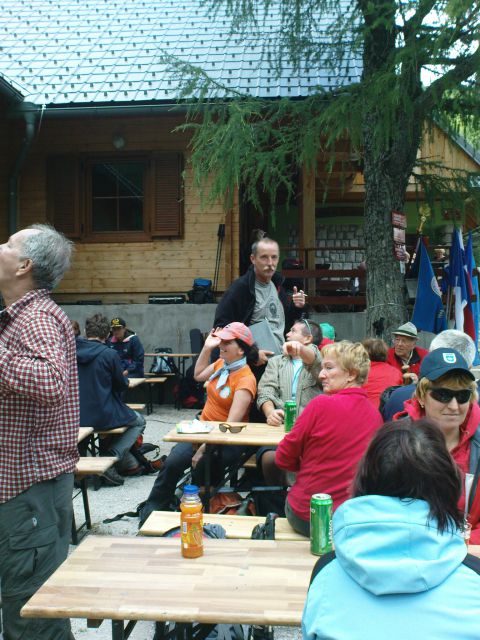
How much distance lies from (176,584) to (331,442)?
1213 millimetres

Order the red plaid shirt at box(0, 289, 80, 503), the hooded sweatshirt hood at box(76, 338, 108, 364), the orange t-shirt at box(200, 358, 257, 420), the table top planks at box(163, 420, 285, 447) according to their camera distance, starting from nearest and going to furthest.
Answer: the red plaid shirt at box(0, 289, 80, 503) < the table top planks at box(163, 420, 285, 447) < the orange t-shirt at box(200, 358, 257, 420) < the hooded sweatshirt hood at box(76, 338, 108, 364)

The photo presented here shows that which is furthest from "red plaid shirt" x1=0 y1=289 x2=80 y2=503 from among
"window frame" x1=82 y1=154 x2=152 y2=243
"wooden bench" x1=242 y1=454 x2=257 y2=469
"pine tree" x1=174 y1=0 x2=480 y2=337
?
"window frame" x1=82 y1=154 x2=152 y2=243

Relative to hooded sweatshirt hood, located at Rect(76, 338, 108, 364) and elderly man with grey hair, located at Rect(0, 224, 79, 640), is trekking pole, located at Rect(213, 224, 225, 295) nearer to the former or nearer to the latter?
hooded sweatshirt hood, located at Rect(76, 338, 108, 364)

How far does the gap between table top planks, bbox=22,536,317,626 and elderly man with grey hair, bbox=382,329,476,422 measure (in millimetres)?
1429

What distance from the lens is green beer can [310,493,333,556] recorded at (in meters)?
2.58

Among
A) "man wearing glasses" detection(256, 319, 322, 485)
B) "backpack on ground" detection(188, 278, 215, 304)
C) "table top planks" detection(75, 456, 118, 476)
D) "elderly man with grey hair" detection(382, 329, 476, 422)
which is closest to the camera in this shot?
"elderly man with grey hair" detection(382, 329, 476, 422)

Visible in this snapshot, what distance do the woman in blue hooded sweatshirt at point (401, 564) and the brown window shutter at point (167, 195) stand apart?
10.5 metres

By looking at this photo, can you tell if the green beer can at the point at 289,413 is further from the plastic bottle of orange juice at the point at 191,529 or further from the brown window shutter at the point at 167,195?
the brown window shutter at the point at 167,195

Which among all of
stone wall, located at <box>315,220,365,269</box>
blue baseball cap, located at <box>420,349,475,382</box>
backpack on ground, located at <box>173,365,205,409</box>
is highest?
stone wall, located at <box>315,220,365,269</box>

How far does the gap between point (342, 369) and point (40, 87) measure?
10.3 meters

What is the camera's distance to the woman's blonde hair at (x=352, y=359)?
3.58m

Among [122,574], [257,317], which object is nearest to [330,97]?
[257,317]

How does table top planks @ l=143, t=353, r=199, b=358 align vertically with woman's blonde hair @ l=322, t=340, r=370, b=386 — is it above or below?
below

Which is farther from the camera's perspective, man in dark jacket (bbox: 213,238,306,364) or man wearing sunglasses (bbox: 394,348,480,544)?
man in dark jacket (bbox: 213,238,306,364)
